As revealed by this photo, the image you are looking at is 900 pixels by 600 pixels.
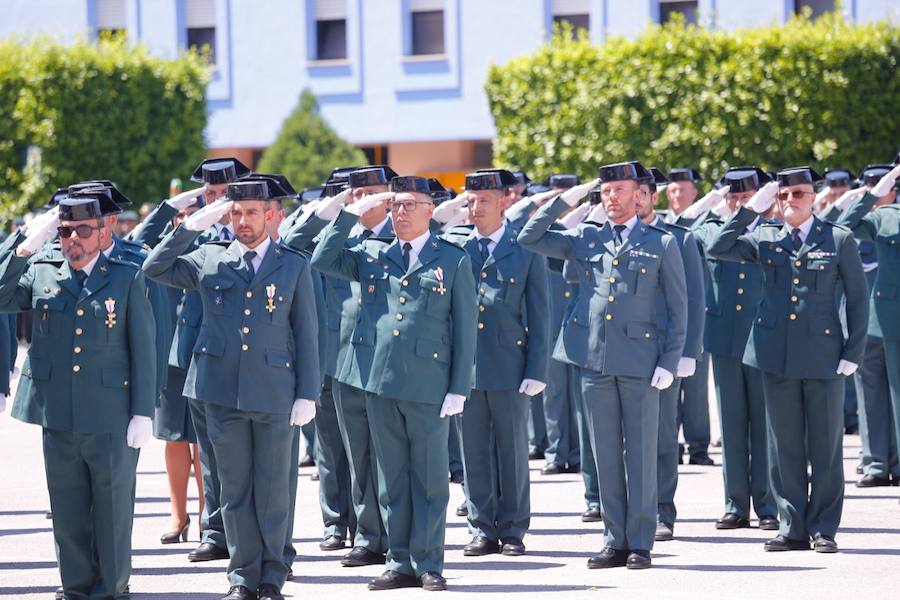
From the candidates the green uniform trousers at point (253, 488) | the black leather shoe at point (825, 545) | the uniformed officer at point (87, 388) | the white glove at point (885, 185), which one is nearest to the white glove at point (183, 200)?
the uniformed officer at point (87, 388)

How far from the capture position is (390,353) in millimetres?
9383

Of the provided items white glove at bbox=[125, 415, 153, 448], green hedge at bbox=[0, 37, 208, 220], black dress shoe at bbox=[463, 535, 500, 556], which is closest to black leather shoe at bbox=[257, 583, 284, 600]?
white glove at bbox=[125, 415, 153, 448]

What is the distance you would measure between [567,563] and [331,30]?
3060 centimetres

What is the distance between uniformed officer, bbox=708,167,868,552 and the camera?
10.4m

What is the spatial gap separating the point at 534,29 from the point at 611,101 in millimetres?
9624

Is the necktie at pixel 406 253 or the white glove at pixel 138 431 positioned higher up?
the necktie at pixel 406 253

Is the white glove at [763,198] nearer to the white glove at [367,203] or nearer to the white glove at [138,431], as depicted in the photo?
the white glove at [367,203]

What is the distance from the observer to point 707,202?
40.1 feet

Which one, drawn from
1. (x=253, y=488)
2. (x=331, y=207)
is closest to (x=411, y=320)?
(x=331, y=207)

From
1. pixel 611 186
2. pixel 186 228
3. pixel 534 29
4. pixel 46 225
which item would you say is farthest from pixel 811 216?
pixel 534 29

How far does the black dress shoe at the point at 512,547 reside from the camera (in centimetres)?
1052

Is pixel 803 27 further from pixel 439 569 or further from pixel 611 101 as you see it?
pixel 439 569

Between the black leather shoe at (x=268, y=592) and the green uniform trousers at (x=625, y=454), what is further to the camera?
the green uniform trousers at (x=625, y=454)

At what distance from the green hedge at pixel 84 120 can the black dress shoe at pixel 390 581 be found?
23597 mm
